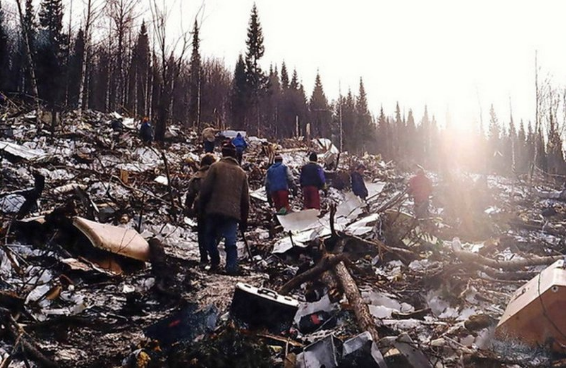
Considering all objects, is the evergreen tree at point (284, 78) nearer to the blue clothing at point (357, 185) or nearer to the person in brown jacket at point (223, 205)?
the blue clothing at point (357, 185)

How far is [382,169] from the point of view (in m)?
24.6

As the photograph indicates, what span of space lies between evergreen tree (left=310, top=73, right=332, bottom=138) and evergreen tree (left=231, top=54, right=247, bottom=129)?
10.6 m

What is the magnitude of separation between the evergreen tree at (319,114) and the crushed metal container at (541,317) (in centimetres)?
4640

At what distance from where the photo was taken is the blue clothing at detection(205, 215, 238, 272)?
16.9ft

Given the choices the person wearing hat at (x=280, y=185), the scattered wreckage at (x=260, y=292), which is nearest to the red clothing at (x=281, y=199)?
the person wearing hat at (x=280, y=185)

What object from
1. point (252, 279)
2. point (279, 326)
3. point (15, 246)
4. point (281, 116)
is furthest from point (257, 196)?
point (281, 116)

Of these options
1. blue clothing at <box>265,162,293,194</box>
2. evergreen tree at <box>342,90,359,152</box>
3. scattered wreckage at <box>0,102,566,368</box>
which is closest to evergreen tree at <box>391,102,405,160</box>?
evergreen tree at <box>342,90,359,152</box>

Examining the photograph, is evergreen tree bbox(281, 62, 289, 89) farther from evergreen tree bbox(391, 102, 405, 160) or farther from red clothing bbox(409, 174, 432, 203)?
red clothing bbox(409, 174, 432, 203)

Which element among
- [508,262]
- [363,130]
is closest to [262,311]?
[508,262]

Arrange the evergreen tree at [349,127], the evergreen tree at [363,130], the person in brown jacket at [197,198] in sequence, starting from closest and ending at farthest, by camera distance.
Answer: the person in brown jacket at [197,198]
the evergreen tree at [349,127]
the evergreen tree at [363,130]

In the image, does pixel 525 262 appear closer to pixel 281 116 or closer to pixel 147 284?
pixel 147 284

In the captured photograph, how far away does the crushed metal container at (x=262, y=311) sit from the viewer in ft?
10.4

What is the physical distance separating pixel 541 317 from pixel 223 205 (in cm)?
333

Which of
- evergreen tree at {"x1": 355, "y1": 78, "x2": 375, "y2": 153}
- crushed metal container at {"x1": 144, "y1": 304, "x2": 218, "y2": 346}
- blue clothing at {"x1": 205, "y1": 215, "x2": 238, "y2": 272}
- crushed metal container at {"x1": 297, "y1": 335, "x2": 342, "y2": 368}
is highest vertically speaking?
evergreen tree at {"x1": 355, "y1": 78, "x2": 375, "y2": 153}
